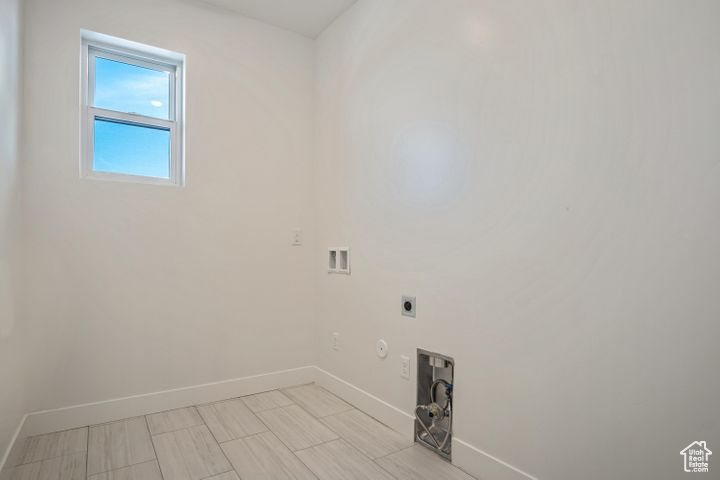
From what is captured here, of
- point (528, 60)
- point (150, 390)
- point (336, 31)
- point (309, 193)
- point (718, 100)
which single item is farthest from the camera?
point (309, 193)

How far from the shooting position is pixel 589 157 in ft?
4.24

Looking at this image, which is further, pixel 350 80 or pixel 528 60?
pixel 350 80

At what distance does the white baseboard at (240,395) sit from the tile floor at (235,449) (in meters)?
0.04

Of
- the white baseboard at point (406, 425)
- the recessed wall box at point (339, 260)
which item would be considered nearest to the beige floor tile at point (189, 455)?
the white baseboard at point (406, 425)

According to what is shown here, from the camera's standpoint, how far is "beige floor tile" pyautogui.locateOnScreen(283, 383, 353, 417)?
7.65ft

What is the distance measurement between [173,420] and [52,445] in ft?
1.74

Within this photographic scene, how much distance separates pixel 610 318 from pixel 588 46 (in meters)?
0.89

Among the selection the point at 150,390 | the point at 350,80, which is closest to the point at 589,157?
the point at 350,80

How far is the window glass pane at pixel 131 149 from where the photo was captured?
2.28m

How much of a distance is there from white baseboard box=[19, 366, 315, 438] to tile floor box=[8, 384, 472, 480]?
0.04 m

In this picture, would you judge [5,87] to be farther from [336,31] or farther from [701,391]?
[701,391]

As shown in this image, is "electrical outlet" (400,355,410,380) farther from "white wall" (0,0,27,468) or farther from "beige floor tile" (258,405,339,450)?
"white wall" (0,0,27,468)

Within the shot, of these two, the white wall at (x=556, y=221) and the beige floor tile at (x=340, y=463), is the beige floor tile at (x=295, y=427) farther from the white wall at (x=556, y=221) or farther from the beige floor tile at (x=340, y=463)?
the white wall at (x=556, y=221)

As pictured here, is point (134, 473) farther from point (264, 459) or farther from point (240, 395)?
point (240, 395)
